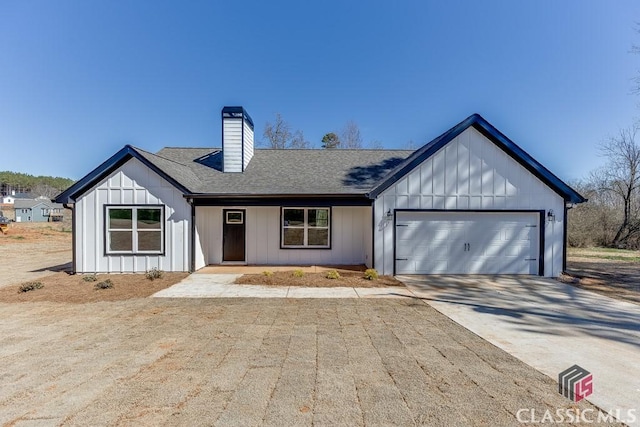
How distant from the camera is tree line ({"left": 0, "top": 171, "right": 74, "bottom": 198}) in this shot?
88.9m

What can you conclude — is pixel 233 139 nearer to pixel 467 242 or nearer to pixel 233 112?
pixel 233 112

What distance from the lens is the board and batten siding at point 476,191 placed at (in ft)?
30.8

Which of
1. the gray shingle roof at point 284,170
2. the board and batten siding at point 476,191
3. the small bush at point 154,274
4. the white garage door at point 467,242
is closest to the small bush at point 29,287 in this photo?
the small bush at point 154,274

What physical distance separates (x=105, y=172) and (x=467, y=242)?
38.1 feet

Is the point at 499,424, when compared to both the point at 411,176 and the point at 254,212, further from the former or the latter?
the point at 254,212

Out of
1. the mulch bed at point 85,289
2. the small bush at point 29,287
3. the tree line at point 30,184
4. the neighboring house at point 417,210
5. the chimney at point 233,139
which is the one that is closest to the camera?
the mulch bed at point 85,289

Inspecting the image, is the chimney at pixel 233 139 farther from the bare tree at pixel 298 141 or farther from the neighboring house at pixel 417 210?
the bare tree at pixel 298 141

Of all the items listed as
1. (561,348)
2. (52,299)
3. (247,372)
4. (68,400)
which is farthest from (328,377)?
(52,299)

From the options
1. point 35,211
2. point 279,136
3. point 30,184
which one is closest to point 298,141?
point 279,136

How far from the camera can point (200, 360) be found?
3.89m

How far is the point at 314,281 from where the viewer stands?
8.53 meters

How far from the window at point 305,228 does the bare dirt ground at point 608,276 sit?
25.1ft

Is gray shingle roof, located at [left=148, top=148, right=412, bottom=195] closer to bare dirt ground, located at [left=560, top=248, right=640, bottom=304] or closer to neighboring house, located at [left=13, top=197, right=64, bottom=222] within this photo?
bare dirt ground, located at [left=560, top=248, right=640, bottom=304]

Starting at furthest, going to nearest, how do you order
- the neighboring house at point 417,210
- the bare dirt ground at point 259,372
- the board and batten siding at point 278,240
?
the board and batten siding at point 278,240, the neighboring house at point 417,210, the bare dirt ground at point 259,372
